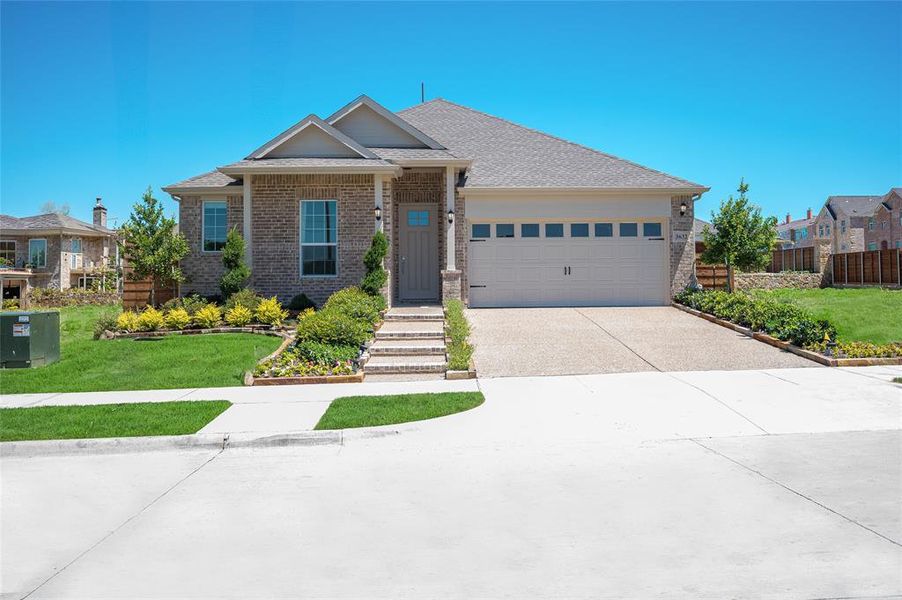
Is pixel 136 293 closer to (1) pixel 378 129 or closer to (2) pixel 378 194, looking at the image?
(2) pixel 378 194

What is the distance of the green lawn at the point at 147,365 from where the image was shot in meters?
11.1

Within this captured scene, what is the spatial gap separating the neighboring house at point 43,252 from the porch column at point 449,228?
31069mm

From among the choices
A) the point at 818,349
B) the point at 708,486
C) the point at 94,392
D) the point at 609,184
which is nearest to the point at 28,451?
the point at 94,392

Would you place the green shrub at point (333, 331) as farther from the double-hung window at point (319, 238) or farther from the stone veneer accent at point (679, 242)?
the stone veneer accent at point (679, 242)

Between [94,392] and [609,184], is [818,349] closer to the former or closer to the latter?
[609,184]

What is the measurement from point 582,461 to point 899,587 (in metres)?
3.10

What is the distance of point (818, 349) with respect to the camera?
12.4 meters

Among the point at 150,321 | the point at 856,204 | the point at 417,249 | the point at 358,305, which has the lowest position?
Result: the point at 150,321

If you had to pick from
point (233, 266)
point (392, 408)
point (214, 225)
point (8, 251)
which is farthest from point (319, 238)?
point (8, 251)

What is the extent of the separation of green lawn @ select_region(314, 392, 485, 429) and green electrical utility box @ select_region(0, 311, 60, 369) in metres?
7.41

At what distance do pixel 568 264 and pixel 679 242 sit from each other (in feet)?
10.8

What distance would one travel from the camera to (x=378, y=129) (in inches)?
722

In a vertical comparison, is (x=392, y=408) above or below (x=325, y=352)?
below

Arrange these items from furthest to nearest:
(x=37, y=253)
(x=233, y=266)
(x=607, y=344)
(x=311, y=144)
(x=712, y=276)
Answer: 1. (x=37, y=253)
2. (x=712, y=276)
3. (x=311, y=144)
4. (x=233, y=266)
5. (x=607, y=344)
